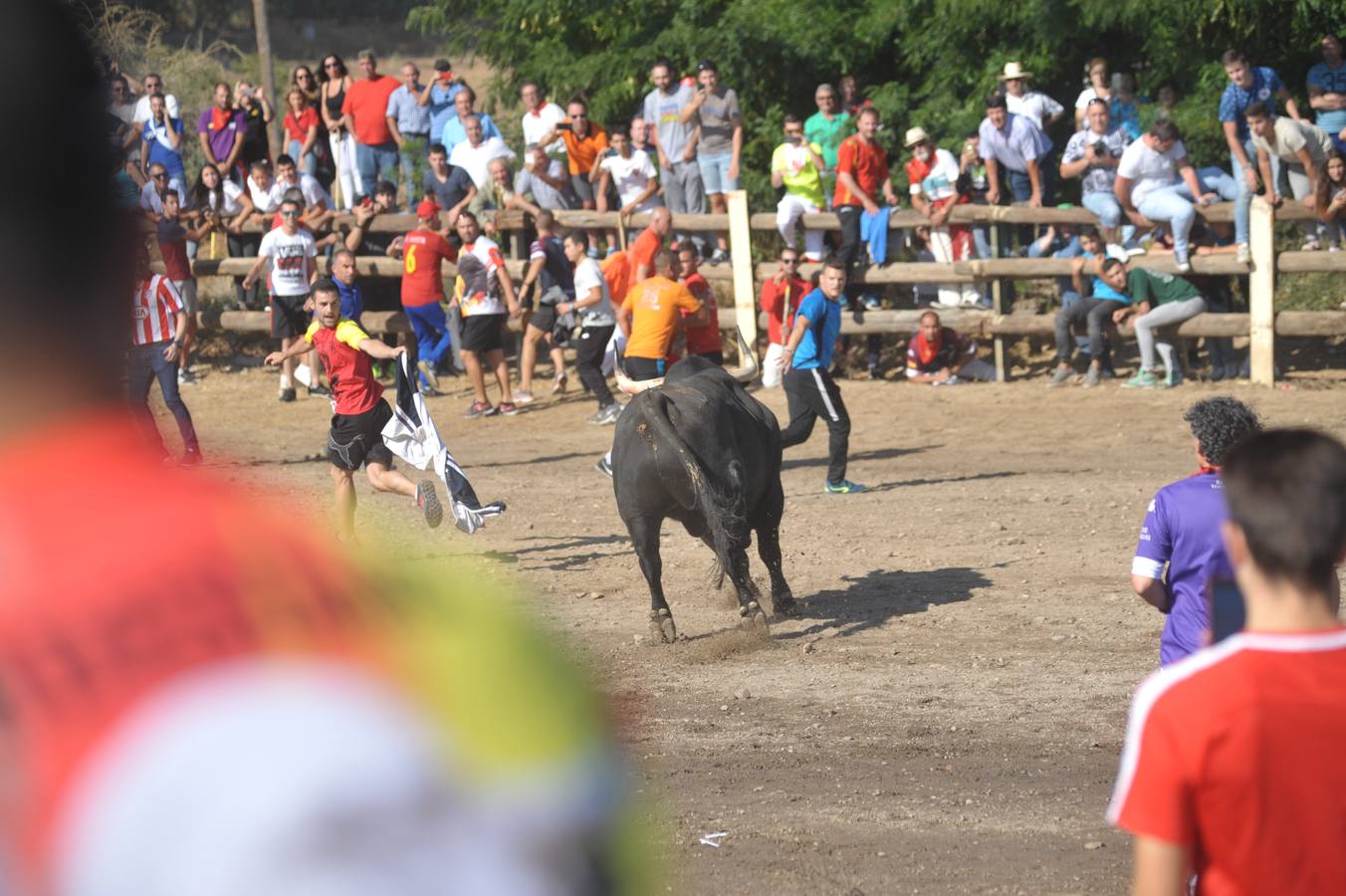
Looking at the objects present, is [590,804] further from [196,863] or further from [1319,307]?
[1319,307]

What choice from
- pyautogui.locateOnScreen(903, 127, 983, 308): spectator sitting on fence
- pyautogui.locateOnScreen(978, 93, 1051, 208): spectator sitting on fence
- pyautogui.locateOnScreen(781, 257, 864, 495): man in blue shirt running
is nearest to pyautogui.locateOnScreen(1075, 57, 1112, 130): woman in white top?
pyautogui.locateOnScreen(978, 93, 1051, 208): spectator sitting on fence

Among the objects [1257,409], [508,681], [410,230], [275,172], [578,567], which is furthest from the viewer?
[275,172]

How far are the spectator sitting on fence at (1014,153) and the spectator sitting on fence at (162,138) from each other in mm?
9233

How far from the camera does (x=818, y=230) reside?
1734 centimetres

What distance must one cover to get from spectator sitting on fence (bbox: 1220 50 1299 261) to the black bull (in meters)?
7.68

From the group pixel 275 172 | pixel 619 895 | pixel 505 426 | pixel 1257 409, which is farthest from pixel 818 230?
pixel 619 895

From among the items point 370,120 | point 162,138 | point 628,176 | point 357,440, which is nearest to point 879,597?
point 357,440

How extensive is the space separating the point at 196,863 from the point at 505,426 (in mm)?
15726

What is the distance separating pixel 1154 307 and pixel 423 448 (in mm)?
8217

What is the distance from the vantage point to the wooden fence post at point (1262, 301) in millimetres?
15211

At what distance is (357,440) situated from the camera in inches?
413

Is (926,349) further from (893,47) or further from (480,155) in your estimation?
(480,155)

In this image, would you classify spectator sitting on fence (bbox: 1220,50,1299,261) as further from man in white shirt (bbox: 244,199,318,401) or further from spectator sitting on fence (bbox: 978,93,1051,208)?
man in white shirt (bbox: 244,199,318,401)

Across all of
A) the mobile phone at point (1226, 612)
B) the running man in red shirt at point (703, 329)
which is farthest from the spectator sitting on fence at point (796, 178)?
the mobile phone at point (1226, 612)
